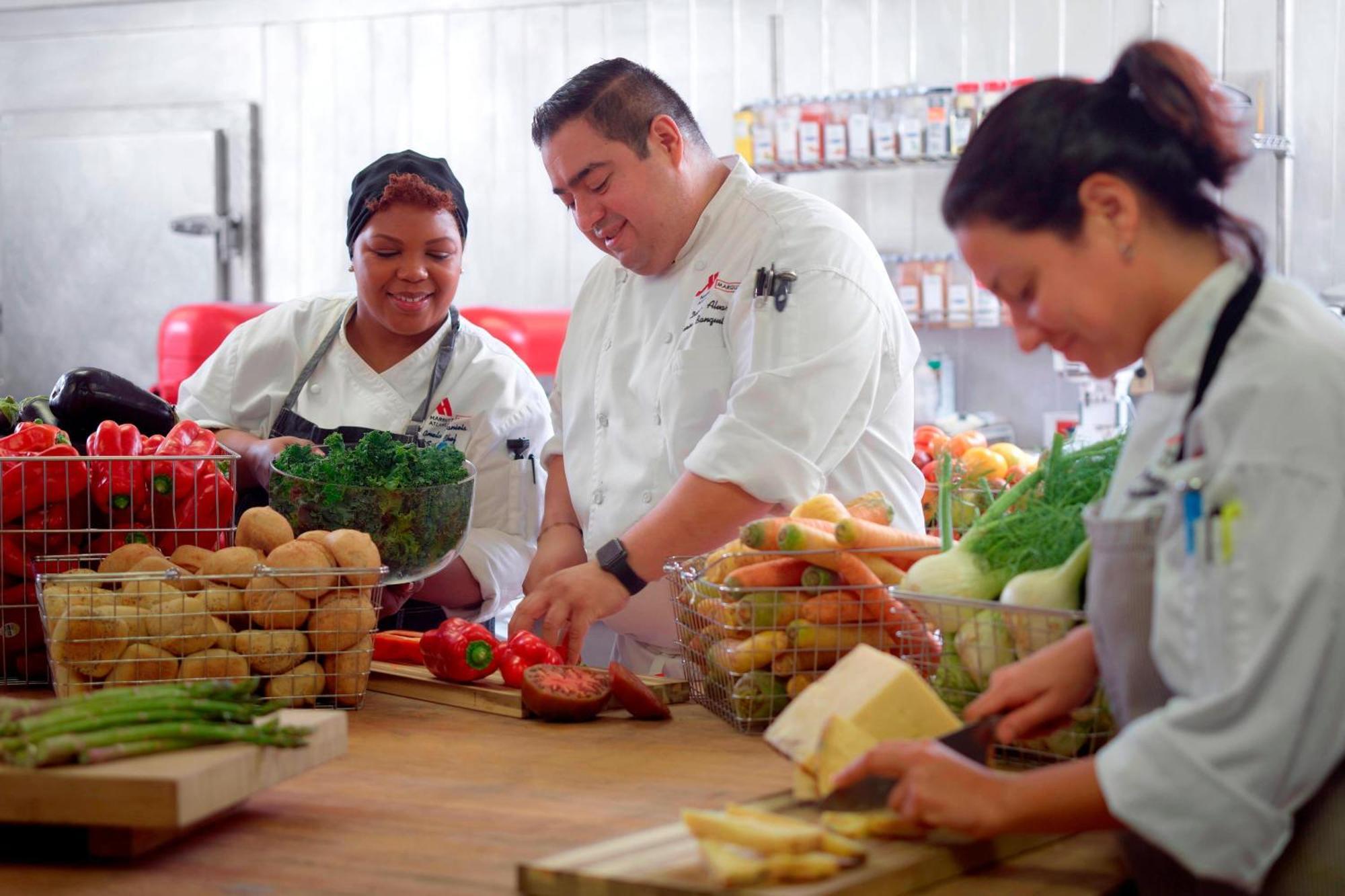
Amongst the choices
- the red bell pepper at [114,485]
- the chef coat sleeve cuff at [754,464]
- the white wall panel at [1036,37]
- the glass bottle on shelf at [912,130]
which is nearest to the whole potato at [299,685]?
the red bell pepper at [114,485]

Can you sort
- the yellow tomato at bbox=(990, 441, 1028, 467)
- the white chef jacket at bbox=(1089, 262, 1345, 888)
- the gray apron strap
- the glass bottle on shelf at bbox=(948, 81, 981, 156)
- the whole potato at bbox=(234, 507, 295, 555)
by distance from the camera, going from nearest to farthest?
the white chef jacket at bbox=(1089, 262, 1345, 888)
the whole potato at bbox=(234, 507, 295, 555)
the gray apron strap
the yellow tomato at bbox=(990, 441, 1028, 467)
the glass bottle on shelf at bbox=(948, 81, 981, 156)

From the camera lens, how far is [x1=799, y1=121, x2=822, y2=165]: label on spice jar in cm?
587

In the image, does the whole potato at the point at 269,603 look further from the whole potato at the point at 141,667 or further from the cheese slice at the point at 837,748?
the cheese slice at the point at 837,748

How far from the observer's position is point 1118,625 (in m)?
1.31

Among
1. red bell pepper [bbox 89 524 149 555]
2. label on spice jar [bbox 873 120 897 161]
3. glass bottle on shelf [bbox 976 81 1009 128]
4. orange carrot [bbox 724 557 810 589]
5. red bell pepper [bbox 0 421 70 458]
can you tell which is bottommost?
red bell pepper [bbox 89 524 149 555]

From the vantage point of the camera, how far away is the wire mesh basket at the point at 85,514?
2189 mm

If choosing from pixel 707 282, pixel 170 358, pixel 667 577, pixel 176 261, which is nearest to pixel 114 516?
pixel 667 577

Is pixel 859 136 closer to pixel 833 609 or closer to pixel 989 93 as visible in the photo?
pixel 989 93

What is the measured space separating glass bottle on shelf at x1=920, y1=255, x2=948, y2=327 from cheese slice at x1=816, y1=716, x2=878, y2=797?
4525 mm

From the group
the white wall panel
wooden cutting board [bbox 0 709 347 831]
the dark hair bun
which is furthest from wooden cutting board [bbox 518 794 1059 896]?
the white wall panel

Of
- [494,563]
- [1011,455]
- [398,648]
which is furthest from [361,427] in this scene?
[1011,455]

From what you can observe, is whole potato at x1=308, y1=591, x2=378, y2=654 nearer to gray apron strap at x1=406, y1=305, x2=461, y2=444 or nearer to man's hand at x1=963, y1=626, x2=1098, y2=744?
man's hand at x1=963, y1=626, x2=1098, y2=744

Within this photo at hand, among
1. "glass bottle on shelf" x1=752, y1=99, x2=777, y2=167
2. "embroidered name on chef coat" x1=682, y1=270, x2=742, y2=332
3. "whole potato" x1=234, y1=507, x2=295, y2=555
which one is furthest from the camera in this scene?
"glass bottle on shelf" x1=752, y1=99, x2=777, y2=167

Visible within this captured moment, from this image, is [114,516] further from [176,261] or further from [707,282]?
[176,261]
